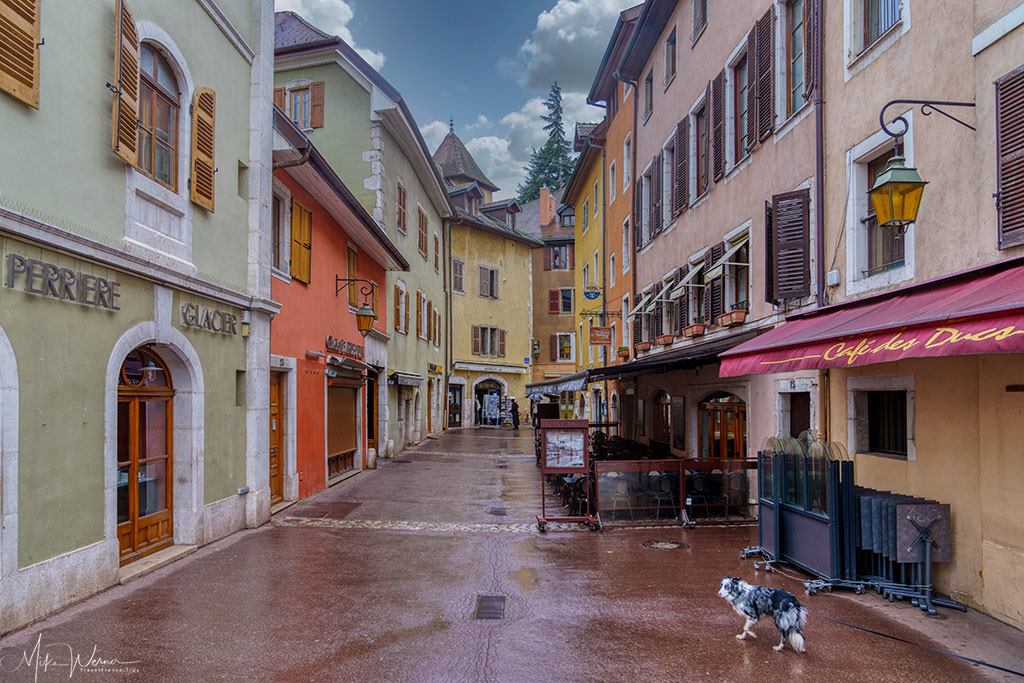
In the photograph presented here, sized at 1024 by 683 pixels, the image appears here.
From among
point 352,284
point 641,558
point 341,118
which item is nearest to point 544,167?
point 341,118

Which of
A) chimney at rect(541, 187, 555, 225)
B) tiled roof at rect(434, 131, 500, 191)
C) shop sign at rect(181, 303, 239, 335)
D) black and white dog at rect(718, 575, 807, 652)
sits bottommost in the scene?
black and white dog at rect(718, 575, 807, 652)

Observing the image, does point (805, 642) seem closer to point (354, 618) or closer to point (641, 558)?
point (641, 558)

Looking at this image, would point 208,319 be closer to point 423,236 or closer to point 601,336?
point 601,336

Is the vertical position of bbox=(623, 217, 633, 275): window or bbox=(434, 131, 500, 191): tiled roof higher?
Result: bbox=(434, 131, 500, 191): tiled roof

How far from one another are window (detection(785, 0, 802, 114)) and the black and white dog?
7457 mm

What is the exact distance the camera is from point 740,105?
501 inches

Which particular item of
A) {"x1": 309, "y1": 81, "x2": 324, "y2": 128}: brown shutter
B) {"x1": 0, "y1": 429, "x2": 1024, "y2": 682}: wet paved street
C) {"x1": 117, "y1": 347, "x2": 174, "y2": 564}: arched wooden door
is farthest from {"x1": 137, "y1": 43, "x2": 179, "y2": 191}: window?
{"x1": 309, "y1": 81, "x2": 324, "y2": 128}: brown shutter

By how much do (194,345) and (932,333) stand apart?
7950mm

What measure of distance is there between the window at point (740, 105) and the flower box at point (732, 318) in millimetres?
2786

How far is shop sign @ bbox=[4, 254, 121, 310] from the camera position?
563cm

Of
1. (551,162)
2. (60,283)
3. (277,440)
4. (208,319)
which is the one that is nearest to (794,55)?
(208,319)

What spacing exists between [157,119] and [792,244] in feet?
27.4

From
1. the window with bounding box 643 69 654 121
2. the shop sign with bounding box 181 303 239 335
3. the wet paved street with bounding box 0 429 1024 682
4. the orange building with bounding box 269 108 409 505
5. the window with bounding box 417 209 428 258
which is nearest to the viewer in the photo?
the wet paved street with bounding box 0 429 1024 682

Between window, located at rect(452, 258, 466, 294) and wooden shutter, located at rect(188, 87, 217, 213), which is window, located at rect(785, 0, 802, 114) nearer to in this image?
wooden shutter, located at rect(188, 87, 217, 213)
